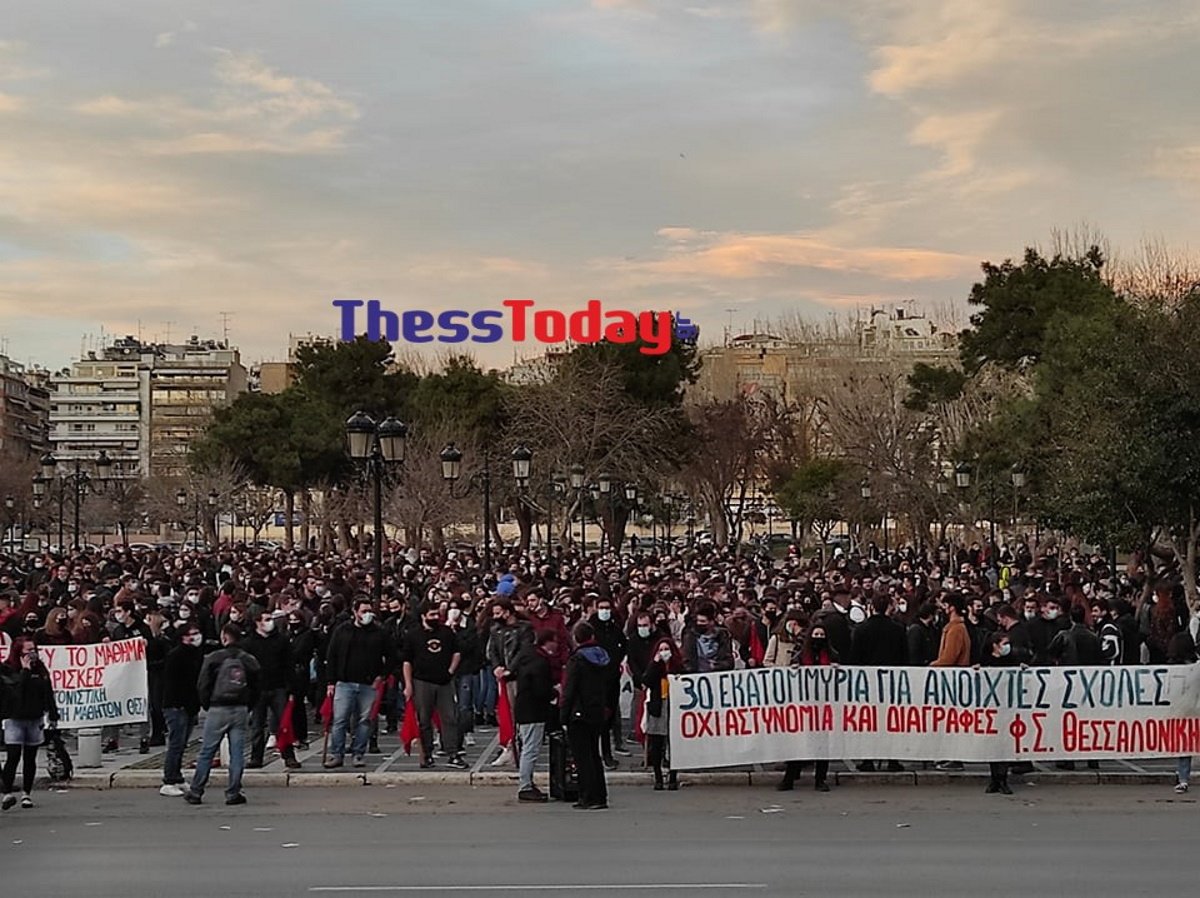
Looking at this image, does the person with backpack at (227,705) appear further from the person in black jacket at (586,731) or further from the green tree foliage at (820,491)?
the green tree foliage at (820,491)

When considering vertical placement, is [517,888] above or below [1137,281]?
below

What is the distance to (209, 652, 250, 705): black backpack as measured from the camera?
14547 mm

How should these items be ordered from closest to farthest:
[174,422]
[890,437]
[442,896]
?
[442,896] < [890,437] < [174,422]

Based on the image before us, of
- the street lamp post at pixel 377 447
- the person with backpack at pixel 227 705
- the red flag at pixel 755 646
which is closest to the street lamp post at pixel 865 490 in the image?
the street lamp post at pixel 377 447

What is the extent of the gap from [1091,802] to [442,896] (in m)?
6.98

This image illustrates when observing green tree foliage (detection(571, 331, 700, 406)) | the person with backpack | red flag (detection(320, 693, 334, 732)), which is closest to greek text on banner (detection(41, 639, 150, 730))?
red flag (detection(320, 693, 334, 732))

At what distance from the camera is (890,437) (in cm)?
6322

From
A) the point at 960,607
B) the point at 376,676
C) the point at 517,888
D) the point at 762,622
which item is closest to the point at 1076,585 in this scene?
the point at 762,622

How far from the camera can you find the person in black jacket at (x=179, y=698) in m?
15.6

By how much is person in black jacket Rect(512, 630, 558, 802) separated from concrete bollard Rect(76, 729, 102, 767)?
16.6 feet

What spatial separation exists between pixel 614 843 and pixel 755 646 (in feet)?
22.4

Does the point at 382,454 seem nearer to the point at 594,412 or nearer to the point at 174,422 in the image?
the point at 594,412

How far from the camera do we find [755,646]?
19.0m

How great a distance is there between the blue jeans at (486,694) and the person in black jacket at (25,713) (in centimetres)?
650
